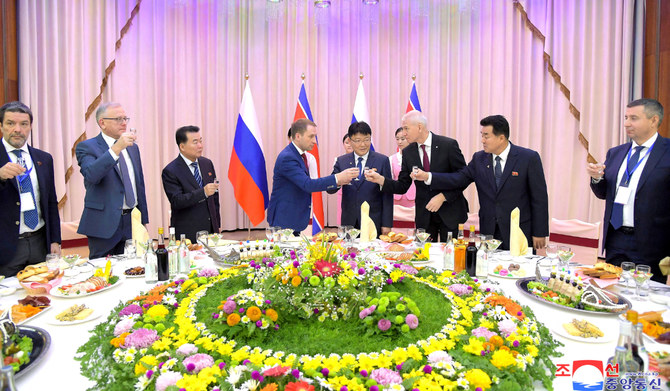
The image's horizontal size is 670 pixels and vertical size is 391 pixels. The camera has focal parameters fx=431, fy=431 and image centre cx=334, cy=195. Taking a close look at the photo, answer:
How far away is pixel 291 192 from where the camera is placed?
14.0ft

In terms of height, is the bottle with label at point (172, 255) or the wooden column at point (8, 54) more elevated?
the wooden column at point (8, 54)

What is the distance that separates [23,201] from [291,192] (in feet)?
7.10

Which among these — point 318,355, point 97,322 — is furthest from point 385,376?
Result: point 97,322

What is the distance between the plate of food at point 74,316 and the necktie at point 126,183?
1855 millimetres

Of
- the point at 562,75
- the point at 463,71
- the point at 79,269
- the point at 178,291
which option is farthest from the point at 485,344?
the point at 463,71

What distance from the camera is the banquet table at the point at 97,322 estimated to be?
51.2 inches

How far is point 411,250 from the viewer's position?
3.00m

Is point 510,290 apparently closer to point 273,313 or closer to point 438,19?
point 273,313

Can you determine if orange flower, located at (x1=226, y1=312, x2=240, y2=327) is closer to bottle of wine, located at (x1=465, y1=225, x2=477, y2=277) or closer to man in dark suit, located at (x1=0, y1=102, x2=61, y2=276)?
bottle of wine, located at (x1=465, y1=225, x2=477, y2=277)

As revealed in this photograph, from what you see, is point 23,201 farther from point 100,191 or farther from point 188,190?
point 188,190

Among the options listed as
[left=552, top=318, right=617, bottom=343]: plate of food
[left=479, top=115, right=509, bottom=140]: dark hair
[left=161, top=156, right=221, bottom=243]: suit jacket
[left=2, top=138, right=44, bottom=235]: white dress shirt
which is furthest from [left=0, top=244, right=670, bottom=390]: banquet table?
[left=479, top=115, right=509, bottom=140]: dark hair

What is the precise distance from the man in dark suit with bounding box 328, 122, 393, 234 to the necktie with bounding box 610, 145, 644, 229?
6.07ft

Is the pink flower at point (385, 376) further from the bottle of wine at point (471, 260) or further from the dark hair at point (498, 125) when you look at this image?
the dark hair at point (498, 125)

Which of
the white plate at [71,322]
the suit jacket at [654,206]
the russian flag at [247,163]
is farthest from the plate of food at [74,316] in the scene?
the russian flag at [247,163]
